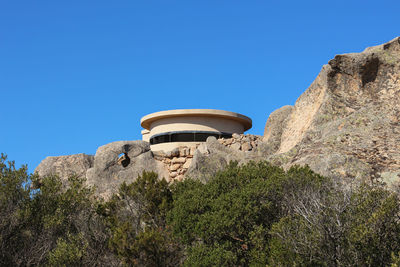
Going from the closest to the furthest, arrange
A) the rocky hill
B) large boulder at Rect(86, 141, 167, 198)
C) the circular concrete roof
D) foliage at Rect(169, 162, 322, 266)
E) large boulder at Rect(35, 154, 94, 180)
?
foliage at Rect(169, 162, 322, 266)
the rocky hill
large boulder at Rect(86, 141, 167, 198)
large boulder at Rect(35, 154, 94, 180)
the circular concrete roof

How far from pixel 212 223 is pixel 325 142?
5.68 meters

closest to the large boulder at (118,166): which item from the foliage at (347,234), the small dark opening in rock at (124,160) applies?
the small dark opening in rock at (124,160)

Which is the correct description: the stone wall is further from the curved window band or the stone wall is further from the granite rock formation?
the granite rock formation

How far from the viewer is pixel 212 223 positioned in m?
13.6

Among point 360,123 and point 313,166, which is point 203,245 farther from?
point 360,123

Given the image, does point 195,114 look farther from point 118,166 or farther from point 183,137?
point 118,166

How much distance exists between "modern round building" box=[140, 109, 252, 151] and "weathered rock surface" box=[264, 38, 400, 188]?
9.75 metres

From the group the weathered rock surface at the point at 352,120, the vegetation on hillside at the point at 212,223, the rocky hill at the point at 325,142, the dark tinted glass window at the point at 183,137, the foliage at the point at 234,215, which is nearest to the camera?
the vegetation on hillside at the point at 212,223

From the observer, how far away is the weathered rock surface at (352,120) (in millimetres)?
14945

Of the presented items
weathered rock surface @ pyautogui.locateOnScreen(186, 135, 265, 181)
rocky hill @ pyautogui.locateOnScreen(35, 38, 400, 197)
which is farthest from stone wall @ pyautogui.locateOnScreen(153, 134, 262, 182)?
weathered rock surface @ pyautogui.locateOnScreen(186, 135, 265, 181)

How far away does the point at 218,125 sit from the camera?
103 feet

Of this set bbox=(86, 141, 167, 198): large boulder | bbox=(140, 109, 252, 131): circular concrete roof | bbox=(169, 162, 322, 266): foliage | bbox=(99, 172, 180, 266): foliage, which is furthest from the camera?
bbox=(140, 109, 252, 131): circular concrete roof

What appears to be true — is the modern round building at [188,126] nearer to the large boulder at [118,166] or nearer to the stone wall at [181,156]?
the stone wall at [181,156]

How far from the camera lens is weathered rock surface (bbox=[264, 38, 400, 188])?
49.0 feet
